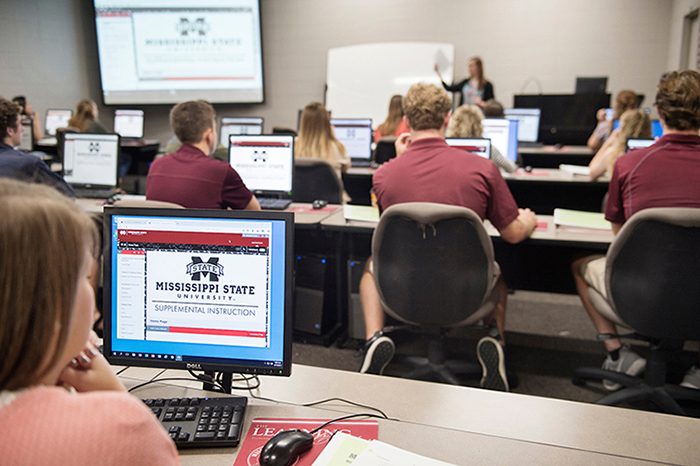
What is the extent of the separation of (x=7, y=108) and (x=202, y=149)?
3.58ft

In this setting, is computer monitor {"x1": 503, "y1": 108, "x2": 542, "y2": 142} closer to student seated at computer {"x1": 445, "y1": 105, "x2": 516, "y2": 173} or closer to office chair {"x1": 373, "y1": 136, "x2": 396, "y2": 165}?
office chair {"x1": 373, "y1": 136, "x2": 396, "y2": 165}

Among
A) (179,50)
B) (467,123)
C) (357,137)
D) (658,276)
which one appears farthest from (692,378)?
(179,50)

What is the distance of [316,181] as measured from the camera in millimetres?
3373

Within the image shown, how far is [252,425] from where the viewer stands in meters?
0.98

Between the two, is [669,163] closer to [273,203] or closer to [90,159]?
[273,203]

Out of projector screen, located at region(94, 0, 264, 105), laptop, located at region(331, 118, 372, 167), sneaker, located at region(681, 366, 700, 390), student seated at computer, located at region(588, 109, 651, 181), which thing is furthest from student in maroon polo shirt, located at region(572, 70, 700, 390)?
projector screen, located at region(94, 0, 264, 105)

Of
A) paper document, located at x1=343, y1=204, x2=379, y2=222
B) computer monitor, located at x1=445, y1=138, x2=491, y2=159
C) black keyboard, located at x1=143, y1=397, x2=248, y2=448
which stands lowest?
black keyboard, located at x1=143, y1=397, x2=248, y2=448

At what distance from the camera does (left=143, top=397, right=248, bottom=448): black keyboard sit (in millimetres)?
915

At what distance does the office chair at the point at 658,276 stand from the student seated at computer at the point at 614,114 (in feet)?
13.1

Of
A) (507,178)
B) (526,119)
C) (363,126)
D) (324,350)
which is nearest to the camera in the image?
(324,350)

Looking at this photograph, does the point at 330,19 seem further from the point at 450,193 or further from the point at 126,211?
the point at 126,211

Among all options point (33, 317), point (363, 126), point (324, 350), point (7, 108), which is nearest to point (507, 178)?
point (363, 126)

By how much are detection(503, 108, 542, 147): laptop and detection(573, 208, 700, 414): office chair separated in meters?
4.42

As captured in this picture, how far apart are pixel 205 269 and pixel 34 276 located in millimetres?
549
